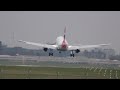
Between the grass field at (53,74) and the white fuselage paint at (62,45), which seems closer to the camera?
the grass field at (53,74)

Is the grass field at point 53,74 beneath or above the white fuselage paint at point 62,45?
beneath

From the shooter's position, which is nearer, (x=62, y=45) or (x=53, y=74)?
(x=53, y=74)

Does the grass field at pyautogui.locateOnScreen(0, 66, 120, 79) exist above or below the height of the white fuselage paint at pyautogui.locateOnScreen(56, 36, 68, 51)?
below

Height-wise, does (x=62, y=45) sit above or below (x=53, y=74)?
above

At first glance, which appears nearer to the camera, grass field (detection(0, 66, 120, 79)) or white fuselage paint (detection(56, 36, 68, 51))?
grass field (detection(0, 66, 120, 79))
